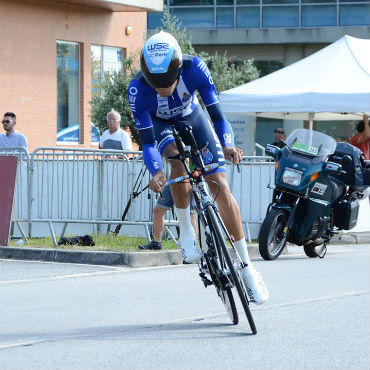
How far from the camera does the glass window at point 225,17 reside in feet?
131

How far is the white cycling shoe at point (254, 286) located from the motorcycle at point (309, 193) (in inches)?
197

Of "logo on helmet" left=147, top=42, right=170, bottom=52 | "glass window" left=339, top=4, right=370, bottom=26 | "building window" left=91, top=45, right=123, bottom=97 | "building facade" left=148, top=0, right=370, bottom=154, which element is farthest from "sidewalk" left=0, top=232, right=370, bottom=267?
"glass window" left=339, top=4, right=370, bottom=26

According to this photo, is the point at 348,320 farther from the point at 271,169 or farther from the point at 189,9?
the point at 189,9

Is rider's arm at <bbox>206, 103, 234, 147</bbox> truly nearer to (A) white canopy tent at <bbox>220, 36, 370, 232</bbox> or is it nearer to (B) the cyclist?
(B) the cyclist

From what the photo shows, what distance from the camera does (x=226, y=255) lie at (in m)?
6.82

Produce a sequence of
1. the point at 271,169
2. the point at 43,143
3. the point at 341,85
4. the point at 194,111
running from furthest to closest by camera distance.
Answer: the point at 43,143 → the point at 341,85 → the point at 271,169 → the point at 194,111

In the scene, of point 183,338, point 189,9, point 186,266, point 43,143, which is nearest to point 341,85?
point 186,266

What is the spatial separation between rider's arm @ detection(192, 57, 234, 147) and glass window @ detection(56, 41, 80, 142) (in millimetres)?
17861

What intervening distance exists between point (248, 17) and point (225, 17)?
0.85 meters

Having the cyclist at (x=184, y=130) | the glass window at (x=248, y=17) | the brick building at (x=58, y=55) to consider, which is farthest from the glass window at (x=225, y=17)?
the cyclist at (x=184, y=130)

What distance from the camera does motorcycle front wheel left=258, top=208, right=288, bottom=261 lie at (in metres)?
12.1

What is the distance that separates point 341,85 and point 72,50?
32.3 feet

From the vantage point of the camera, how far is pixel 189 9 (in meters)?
40.2

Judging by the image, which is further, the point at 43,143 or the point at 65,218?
the point at 43,143
